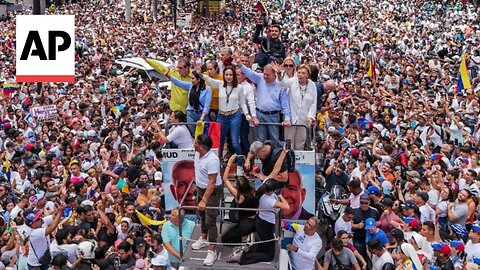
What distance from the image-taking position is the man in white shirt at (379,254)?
8.08 m

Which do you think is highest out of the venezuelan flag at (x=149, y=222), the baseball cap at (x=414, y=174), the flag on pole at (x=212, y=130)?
the flag on pole at (x=212, y=130)

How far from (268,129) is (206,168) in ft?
5.52

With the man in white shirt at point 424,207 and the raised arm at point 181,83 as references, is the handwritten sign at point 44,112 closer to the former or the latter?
the raised arm at point 181,83

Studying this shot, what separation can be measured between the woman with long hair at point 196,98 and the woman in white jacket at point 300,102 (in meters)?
0.91

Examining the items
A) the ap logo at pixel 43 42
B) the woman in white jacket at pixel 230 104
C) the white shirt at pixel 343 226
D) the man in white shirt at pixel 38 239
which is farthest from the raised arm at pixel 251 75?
the ap logo at pixel 43 42

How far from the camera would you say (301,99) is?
871 cm

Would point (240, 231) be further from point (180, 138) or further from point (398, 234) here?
point (398, 234)

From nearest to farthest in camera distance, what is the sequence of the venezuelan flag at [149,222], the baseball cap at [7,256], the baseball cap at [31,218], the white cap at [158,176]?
1. the baseball cap at [7,256]
2. the baseball cap at [31,218]
3. the venezuelan flag at [149,222]
4. the white cap at [158,176]

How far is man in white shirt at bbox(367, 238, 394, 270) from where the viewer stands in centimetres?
808

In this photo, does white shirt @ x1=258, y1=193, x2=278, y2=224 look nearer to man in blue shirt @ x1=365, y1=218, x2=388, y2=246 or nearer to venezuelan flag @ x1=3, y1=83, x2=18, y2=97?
man in blue shirt @ x1=365, y1=218, x2=388, y2=246

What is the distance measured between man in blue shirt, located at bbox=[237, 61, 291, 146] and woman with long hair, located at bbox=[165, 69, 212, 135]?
0.55 meters

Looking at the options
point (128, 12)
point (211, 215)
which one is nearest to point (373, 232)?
point (211, 215)

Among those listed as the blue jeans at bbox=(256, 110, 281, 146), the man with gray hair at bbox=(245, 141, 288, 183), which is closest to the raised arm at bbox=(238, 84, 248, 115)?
the blue jeans at bbox=(256, 110, 281, 146)

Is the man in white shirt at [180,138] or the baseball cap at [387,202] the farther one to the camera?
the baseball cap at [387,202]
